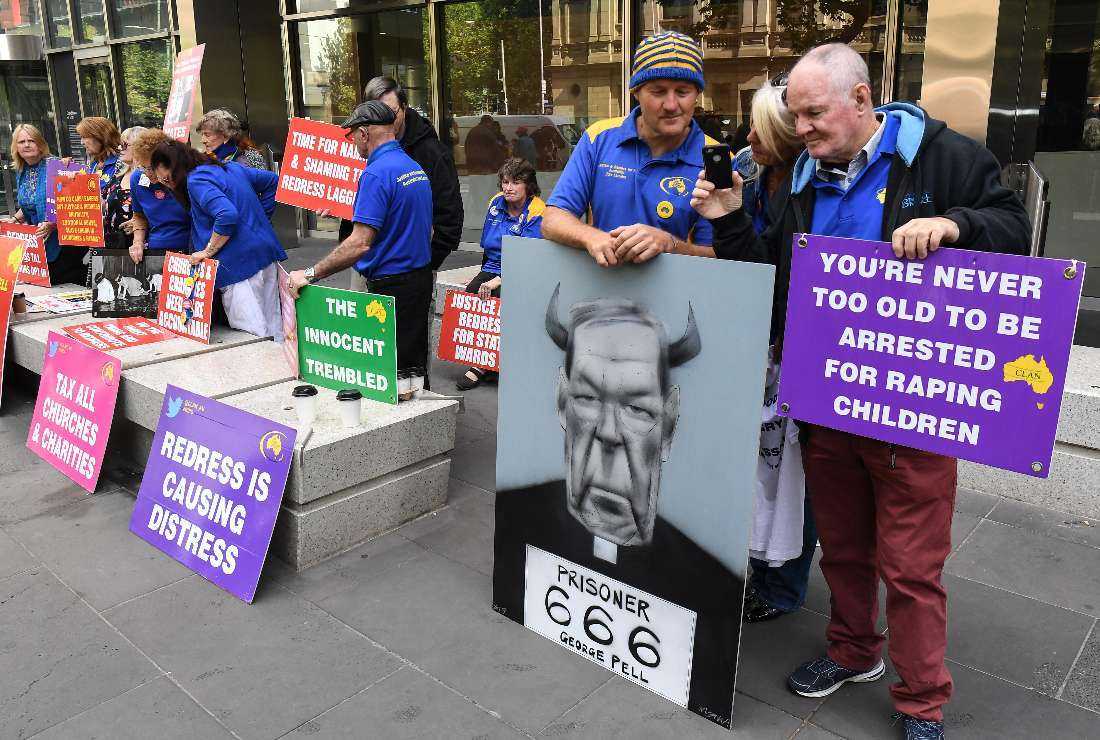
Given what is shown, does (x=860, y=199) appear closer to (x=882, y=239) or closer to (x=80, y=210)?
(x=882, y=239)

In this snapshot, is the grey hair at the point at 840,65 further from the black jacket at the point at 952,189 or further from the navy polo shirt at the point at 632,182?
the navy polo shirt at the point at 632,182

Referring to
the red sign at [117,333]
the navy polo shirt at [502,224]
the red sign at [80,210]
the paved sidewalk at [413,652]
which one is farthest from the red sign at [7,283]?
the navy polo shirt at [502,224]

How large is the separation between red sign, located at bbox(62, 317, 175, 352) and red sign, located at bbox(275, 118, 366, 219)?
1366 mm

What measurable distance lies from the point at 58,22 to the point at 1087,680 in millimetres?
19939

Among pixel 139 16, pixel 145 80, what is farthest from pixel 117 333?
pixel 139 16

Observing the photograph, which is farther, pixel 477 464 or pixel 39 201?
pixel 39 201

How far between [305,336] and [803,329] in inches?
111

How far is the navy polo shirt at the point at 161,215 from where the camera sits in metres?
5.82

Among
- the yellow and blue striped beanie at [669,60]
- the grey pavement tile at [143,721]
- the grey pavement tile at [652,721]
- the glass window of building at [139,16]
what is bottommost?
the grey pavement tile at [143,721]

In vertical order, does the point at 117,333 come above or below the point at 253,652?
above

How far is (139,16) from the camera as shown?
47.4 feet

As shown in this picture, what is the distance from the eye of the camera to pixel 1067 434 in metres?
4.11

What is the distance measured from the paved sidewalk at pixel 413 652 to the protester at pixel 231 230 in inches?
76.2

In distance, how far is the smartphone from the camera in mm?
2447
